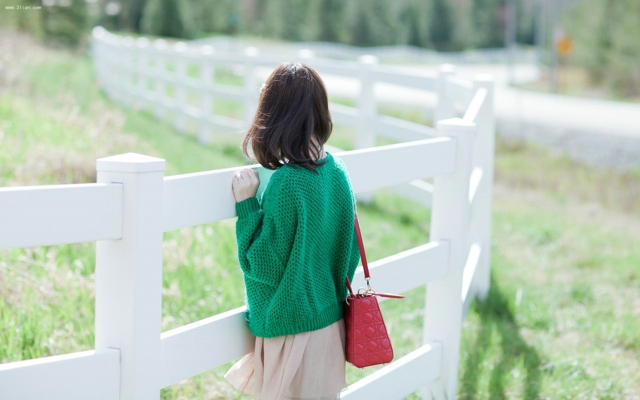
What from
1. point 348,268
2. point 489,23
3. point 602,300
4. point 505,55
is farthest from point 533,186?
point 489,23

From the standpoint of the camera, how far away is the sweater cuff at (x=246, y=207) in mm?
2361

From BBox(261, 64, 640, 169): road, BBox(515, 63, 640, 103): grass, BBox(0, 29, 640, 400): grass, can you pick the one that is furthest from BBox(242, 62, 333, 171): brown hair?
BBox(515, 63, 640, 103): grass

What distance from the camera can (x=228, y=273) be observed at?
Answer: 4559 mm

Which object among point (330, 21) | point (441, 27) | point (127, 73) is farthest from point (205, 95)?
point (441, 27)

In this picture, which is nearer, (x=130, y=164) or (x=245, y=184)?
(x=130, y=164)

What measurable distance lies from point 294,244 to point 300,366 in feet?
1.31

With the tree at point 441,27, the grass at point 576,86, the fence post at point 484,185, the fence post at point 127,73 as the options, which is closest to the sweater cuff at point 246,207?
the fence post at point 484,185

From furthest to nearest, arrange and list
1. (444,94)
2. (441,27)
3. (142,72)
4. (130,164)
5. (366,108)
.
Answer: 1. (441,27)
2. (142,72)
3. (366,108)
4. (444,94)
5. (130,164)

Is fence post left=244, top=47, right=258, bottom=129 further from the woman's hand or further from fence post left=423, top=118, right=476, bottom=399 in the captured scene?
the woman's hand

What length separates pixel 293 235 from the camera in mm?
2363

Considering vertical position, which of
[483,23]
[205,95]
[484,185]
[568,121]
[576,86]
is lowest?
[568,121]

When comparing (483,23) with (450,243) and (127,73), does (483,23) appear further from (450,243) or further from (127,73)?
(450,243)

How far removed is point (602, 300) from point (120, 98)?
10883 mm

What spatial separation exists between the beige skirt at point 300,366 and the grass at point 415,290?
933 mm
